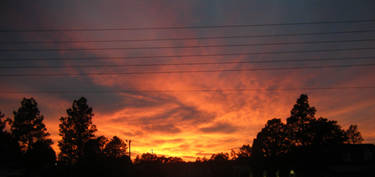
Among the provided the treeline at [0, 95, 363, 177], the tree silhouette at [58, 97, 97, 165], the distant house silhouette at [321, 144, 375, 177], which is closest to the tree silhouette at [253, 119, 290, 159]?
the treeline at [0, 95, 363, 177]

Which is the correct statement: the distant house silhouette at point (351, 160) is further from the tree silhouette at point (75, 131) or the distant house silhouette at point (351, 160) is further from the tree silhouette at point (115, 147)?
the tree silhouette at point (115, 147)

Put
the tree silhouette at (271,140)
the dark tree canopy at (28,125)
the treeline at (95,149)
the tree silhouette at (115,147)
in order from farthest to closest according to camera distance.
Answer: the tree silhouette at (115,147)
the tree silhouette at (271,140)
the dark tree canopy at (28,125)
the treeline at (95,149)

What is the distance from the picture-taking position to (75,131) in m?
63.8

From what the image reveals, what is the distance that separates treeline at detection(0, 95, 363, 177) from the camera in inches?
1646

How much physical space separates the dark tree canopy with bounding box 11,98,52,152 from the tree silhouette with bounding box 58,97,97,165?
5.30 metres

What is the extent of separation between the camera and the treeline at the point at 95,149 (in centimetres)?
4181

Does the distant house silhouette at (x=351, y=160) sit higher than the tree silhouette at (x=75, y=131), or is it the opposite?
the tree silhouette at (x=75, y=131)

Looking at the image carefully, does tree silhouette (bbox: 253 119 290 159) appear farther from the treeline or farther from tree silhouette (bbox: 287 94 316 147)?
tree silhouette (bbox: 287 94 316 147)

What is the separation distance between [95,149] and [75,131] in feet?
20.9

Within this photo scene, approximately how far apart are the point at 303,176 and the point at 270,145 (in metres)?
37.5

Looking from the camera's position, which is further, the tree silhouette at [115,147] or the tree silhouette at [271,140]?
the tree silhouette at [115,147]

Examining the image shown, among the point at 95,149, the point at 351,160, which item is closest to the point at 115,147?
the point at 95,149

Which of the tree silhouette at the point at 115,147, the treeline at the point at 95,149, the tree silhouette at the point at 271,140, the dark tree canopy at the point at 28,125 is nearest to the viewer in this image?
the treeline at the point at 95,149

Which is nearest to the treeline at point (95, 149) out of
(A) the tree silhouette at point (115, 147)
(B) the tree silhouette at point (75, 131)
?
(B) the tree silhouette at point (75, 131)
